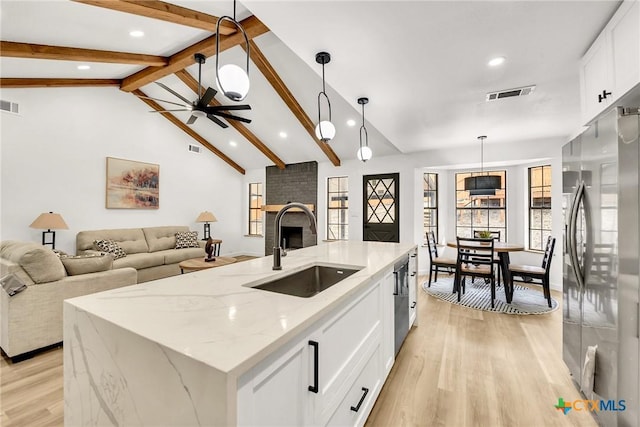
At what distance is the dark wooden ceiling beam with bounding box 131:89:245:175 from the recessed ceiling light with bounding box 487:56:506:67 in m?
5.37

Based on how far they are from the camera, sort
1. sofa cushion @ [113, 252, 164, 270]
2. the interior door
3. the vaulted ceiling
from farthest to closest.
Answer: the interior door
sofa cushion @ [113, 252, 164, 270]
the vaulted ceiling

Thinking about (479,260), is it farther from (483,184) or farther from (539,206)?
(539,206)

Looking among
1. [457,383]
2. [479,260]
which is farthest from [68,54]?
[479,260]

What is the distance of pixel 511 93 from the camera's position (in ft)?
9.68

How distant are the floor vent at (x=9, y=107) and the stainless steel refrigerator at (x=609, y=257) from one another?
6.44 m

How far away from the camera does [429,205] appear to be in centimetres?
598

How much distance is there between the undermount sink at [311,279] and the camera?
5.45ft

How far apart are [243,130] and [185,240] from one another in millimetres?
2621

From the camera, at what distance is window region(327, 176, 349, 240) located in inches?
261

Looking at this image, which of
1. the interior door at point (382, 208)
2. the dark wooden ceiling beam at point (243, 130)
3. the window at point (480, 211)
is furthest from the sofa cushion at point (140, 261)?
the window at point (480, 211)

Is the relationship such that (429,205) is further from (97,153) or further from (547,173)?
(97,153)

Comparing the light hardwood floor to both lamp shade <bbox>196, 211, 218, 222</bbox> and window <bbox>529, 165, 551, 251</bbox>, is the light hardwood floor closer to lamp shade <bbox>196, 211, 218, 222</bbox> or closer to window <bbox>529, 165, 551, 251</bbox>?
window <bbox>529, 165, 551, 251</bbox>

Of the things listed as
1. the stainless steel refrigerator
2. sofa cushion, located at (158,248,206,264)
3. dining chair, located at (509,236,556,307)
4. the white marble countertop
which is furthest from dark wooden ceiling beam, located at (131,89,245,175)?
dining chair, located at (509,236,556,307)

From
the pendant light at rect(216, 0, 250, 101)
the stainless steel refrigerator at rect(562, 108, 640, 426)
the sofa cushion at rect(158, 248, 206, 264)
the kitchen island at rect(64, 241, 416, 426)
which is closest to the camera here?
the kitchen island at rect(64, 241, 416, 426)
